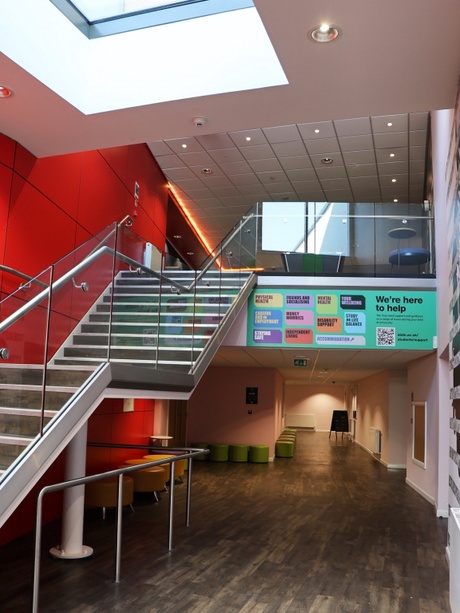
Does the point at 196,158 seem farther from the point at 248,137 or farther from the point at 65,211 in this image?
the point at 65,211

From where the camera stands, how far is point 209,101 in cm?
563

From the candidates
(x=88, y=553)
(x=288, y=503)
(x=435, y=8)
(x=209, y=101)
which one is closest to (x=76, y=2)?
(x=209, y=101)

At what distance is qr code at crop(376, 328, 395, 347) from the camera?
991 centimetres

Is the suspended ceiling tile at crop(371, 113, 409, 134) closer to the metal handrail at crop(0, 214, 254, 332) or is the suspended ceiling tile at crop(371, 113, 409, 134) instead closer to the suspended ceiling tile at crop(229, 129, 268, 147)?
the suspended ceiling tile at crop(229, 129, 268, 147)

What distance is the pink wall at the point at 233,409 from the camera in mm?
15812

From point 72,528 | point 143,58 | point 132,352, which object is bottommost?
point 72,528

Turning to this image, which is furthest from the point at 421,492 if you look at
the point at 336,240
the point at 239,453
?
the point at 239,453

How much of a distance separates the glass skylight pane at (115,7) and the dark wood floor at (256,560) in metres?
5.38

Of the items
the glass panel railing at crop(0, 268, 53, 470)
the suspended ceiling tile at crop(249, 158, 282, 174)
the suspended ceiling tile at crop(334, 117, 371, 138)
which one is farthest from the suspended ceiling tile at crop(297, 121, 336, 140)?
the glass panel railing at crop(0, 268, 53, 470)

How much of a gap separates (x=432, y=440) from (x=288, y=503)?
264cm

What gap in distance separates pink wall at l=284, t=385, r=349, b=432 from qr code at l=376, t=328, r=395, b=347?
2243 cm

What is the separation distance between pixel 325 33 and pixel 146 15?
249 centimetres

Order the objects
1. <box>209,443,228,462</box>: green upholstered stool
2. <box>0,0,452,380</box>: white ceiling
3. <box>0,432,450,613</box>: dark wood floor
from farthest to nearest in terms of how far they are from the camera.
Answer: <box>209,443,228,462</box>: green upholstered stool → <box>0,432,450,613</box>: dark wood floor → <box>0,0,452,380</box>: white ceiling

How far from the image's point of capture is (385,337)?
995 centimetres
